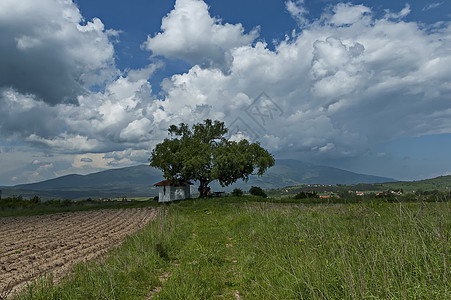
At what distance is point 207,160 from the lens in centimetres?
4478

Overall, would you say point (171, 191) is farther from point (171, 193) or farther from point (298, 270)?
point (298, 270)

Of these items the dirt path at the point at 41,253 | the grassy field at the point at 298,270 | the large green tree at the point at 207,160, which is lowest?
the dirt path at the point at 41,253

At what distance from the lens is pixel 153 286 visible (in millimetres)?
6383

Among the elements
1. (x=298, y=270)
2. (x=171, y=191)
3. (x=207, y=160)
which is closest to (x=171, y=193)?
(x=171, y=191)

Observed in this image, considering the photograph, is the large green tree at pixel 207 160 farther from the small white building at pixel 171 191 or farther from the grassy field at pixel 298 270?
the grassy field at pixel 298 270

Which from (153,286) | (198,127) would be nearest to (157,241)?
(153,286)

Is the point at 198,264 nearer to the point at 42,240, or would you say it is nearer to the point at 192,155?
the point at 42,240

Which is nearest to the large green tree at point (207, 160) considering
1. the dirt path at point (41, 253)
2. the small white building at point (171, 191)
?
the small white building at point (171, 191)

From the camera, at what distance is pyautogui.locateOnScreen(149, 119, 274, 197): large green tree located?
43562 mm

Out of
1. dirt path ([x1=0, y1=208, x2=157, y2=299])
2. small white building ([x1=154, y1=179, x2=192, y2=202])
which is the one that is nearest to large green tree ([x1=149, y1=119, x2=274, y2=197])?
small white building ([x1=154, y1=179, x2=192, y2=202])

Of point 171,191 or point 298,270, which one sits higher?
point 171,191

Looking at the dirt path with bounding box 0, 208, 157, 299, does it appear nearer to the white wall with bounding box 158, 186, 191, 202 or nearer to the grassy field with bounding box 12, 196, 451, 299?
the grassy field with bounding box 12, 196, 451, 299

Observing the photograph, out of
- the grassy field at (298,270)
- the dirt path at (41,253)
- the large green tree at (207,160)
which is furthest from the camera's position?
the large green tree at (207,160)

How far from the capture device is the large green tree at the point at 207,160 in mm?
43562
